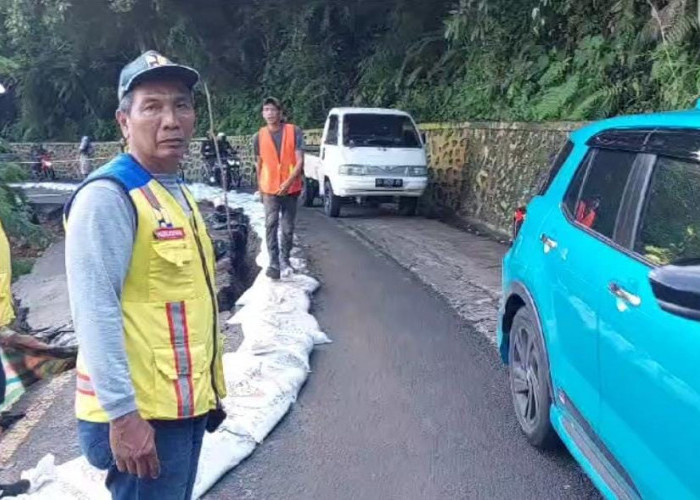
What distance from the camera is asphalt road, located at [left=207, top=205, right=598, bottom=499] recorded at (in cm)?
409

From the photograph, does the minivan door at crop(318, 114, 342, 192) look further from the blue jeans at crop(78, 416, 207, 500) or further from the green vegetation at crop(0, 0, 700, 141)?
the blue jeans at crop(78, 416, 207, 500)

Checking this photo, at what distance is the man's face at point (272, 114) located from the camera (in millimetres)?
8336

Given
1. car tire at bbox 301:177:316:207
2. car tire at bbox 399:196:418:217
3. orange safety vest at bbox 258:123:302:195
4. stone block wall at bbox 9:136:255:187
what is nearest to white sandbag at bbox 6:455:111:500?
orange safety vest at bbox 258:123:302:195

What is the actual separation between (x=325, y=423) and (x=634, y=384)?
2444 mm

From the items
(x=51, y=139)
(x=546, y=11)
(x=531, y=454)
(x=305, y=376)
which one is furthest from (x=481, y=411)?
(x=51, y=139)

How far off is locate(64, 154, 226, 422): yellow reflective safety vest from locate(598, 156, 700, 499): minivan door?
1453 millimetres

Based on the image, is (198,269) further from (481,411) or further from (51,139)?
(51,139)

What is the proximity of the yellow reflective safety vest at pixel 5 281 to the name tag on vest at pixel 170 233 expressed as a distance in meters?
1.86

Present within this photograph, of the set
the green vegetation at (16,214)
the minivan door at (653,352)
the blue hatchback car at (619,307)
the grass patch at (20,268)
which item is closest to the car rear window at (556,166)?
the blue hatchback car at (619,307)

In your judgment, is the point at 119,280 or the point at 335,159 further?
the point at 335,159

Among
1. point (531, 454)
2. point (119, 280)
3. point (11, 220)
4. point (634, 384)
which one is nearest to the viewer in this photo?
point (119, 280)

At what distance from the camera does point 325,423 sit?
4.93 metres

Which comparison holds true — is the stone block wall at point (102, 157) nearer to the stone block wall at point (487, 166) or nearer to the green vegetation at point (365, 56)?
the green vegetation at point (365, 56)

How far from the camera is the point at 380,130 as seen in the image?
15.5 m
